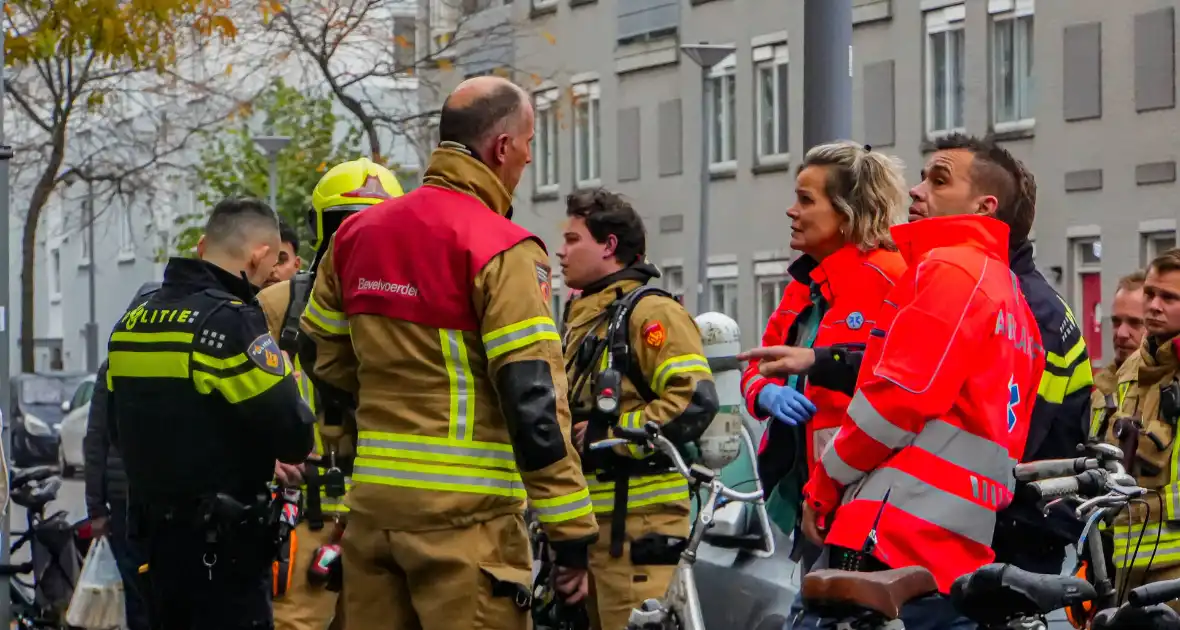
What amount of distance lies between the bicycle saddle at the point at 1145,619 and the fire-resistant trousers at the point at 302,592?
3.95 metres

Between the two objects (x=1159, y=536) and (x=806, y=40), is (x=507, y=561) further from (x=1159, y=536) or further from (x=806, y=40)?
(x=806, y=40)

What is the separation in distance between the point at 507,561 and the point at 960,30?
24.2 metres

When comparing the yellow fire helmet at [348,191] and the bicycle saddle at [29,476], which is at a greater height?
the yellow fire helmet at [348,191]

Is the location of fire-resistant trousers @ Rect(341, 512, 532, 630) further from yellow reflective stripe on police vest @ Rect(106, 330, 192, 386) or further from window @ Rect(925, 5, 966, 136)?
window @ Rect(925, 5, 966, 136)

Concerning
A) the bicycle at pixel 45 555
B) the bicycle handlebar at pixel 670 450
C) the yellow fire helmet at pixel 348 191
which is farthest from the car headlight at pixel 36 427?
the bicycle handlebar at pixel 670 450

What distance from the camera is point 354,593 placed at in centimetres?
546

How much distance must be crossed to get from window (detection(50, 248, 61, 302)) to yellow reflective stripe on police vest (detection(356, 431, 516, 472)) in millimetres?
58266

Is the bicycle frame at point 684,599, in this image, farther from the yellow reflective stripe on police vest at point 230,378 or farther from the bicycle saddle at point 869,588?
the bicycle saddle at point 869,588

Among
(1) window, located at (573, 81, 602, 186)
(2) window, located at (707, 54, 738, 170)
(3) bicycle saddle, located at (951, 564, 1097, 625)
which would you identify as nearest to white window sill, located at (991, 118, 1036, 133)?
(2) window, located at (707, 54, 738, 170)

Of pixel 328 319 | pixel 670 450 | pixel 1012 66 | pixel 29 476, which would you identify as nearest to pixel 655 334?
pixel 670 450

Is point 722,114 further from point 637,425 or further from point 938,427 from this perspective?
point 938,427

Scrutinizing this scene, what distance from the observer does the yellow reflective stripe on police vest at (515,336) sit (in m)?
5.23

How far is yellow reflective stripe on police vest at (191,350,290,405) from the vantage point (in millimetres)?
6633

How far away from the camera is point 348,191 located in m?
7.41
